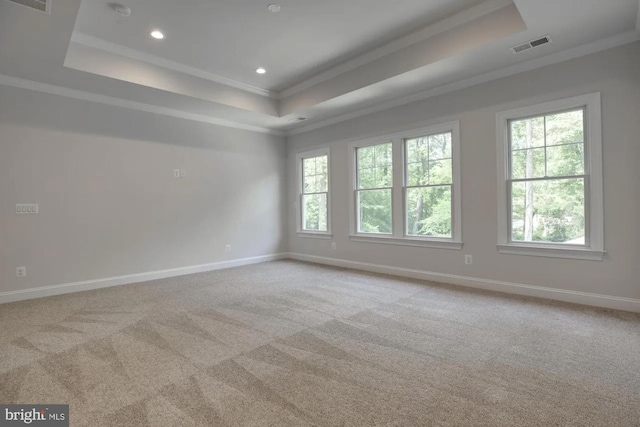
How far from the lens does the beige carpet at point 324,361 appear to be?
1752 millimetres

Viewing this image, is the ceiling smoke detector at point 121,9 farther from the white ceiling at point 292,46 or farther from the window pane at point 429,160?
the window pane at point 429,160

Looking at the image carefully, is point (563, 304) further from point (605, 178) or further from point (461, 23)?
point (461, 23)

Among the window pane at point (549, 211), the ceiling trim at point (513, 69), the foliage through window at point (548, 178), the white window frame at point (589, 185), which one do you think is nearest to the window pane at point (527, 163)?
the foliage through window at point (548, 178)

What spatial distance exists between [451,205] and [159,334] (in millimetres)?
3937

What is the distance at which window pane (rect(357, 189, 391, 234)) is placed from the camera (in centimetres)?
538

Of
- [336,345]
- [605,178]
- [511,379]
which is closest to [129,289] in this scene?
[336,345]

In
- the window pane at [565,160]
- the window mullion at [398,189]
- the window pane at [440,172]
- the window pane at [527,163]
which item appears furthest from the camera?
the window mullion at [398,189]

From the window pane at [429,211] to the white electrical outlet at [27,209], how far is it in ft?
17.1

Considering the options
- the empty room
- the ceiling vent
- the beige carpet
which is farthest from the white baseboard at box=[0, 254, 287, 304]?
the ceiling vent

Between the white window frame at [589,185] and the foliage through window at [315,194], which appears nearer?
the white window frame at [589,185]

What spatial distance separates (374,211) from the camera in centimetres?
558

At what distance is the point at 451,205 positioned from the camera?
15.0ft

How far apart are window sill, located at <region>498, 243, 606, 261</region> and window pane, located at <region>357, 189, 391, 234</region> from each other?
182 cm

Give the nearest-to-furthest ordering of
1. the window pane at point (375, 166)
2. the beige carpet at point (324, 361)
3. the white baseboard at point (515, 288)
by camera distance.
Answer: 1. the beige carpet at point (324, 361)
2. the white baseboard at point (515, 288)
3. the window pane at point (375, 166)
